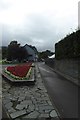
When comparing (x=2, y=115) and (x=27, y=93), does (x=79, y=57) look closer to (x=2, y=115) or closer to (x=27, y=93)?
(x=27, y=93)

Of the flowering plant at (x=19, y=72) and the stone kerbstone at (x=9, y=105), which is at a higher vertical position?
the flowering plant at (x=19, y=72)

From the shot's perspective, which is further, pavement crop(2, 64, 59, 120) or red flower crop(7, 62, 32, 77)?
red flower crop(7, 62, 32, 77)

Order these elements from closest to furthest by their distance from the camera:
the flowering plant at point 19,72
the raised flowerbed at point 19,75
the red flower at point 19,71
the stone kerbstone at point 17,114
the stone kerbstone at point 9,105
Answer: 1. the stone kerbstone at point 17,114
2. the stone kerbstone at point 9,105
3. the raised flowerbed at point 19,75
4. the flowering plant at point 19,72
5. the red flower at point 19,71

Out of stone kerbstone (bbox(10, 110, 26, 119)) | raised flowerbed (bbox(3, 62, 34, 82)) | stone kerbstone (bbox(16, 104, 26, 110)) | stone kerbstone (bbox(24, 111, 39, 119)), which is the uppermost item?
raised flowerbed (bbox(3, 62, 34, 82))

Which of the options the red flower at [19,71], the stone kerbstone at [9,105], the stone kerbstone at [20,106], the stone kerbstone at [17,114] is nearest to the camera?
the stone kerbstone at [17,114]

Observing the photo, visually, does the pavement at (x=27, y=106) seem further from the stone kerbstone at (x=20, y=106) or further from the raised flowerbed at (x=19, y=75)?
the raised flowerbed at (x=19, y=75)

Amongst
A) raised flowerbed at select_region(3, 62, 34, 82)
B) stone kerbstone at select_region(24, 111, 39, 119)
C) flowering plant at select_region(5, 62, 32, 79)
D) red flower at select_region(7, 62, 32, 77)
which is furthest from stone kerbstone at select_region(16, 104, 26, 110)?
red flower at select_region(7, 62, 32, 77)

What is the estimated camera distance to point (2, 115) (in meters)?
6.36

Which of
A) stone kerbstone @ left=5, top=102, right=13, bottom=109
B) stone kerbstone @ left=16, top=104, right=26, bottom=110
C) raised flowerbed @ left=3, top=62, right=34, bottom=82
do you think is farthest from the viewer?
raised flowerbed @ left=3, top=62, right=34, bottom=82

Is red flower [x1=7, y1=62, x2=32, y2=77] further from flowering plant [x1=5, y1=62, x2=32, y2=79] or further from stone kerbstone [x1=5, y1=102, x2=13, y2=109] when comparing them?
stone kerbstone [x1=5, y1=102, x2=13, y2=109]

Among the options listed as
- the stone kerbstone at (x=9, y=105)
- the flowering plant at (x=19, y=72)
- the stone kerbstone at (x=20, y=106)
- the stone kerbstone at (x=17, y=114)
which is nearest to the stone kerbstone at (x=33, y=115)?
the stone kerbstone at (x=17, y=114)

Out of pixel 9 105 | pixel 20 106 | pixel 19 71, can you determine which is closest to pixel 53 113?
pixel 20 106

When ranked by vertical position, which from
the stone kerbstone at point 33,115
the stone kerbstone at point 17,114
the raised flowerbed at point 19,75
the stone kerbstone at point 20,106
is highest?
the raised flowerbed at point 19,75

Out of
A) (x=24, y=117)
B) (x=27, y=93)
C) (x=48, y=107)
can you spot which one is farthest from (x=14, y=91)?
(x=24, y=117)
